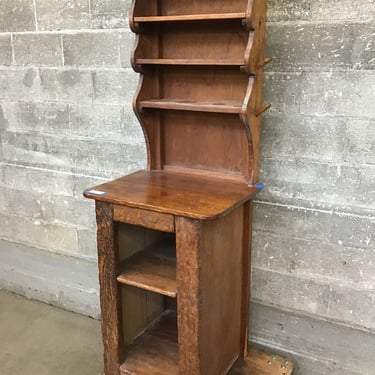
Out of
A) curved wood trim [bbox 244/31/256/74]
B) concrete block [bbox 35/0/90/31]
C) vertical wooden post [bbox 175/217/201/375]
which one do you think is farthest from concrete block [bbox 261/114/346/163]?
concrete block [bbox 35/0/90/31]

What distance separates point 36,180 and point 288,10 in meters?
1.63

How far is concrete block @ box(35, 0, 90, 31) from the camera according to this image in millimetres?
2131

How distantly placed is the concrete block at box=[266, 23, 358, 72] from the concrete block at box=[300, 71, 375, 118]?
0.13 ft

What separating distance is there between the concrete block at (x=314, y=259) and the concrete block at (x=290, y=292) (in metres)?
0.03

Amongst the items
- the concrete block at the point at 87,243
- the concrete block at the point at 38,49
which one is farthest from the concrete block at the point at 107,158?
the concrete block at the point at 38,49

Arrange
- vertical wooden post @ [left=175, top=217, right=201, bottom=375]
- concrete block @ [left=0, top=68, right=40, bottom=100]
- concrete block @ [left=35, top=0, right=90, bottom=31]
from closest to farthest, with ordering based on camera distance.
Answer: vertical wooden post @ [left=175, top=217, right=201, bottom=375], concrete block @ [left=35, top=0, right=90, bottom=31], concrete block @ [left=0, top=68, right=40, bottom=100]

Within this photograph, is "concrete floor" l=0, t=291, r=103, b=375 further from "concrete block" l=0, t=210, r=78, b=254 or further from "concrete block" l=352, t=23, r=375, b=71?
"concrete block" l=352, t=23, r=375, b=71

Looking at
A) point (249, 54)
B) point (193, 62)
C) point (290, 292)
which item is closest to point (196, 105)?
point (193, 62)

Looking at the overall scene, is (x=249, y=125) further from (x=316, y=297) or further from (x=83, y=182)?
(x=83, y=182)

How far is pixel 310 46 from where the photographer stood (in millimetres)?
1657

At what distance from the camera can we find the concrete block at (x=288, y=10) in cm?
164

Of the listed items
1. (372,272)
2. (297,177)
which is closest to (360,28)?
(297,177)

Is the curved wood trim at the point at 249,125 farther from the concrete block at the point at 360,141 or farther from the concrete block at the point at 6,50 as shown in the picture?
the concrete block at the point at 6,50

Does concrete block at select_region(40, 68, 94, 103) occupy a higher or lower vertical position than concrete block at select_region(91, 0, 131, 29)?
lower
